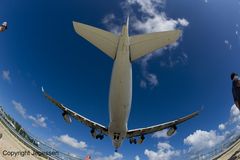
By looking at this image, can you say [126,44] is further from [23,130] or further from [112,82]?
[23,130]

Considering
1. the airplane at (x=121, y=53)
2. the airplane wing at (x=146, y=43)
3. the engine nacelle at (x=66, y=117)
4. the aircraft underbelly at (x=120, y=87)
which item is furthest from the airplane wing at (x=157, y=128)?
the airplane wing at (x=146, y=43)

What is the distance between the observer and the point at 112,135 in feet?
98.7

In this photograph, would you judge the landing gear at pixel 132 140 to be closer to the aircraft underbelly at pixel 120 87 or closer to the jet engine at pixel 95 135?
the jet engine at pixel 95 135

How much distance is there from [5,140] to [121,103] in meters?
15.7

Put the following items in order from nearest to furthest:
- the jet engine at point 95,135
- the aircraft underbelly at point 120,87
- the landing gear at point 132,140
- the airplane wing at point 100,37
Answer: the aircraft underbelly at point 120,87
the airplane wing at point 100,37
the jet engine at point 95,135
the landing gear at point 132,140

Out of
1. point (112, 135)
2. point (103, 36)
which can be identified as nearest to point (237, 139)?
point (112, 135)

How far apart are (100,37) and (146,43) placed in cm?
470

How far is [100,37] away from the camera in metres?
26.7

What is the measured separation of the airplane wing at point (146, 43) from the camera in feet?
83.1

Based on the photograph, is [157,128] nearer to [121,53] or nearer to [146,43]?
[146,43]

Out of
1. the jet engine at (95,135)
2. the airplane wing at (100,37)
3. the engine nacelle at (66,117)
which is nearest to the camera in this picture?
the airplane wing at (100,37)

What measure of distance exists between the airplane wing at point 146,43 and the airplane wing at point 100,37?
5.91ft

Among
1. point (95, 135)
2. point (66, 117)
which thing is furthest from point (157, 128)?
point (66, 117)

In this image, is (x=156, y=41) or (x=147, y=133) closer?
(x=156, y=41)
